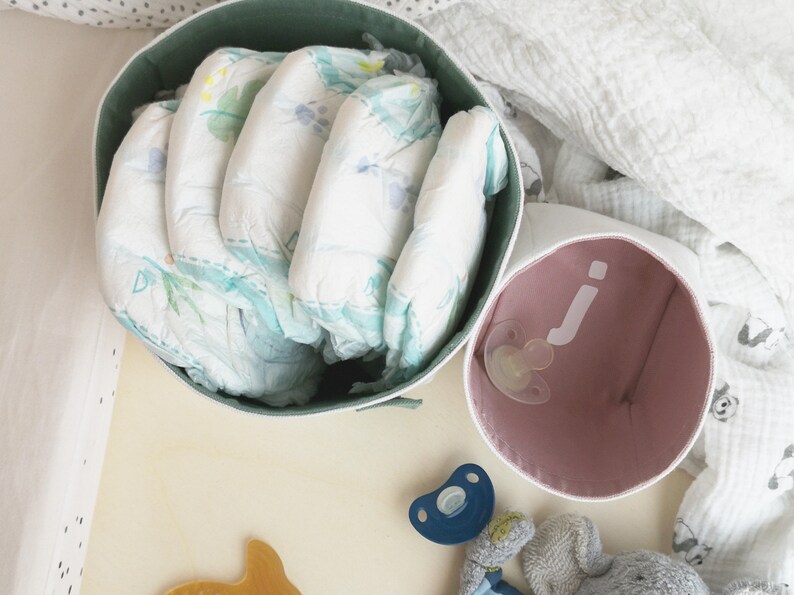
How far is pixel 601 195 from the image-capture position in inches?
28.3

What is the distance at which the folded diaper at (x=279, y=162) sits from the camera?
502 millimetres

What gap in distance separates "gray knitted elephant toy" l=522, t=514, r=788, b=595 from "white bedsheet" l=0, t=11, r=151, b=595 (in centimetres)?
44

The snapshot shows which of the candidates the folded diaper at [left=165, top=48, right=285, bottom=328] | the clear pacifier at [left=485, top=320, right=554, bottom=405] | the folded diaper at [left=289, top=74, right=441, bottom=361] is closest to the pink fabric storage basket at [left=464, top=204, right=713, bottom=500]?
the clear pacifier at [left=485, top=320, right=554, bottom=405]

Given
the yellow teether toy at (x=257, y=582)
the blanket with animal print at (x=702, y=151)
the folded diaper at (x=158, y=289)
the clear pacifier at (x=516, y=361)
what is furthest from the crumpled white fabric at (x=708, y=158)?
the yellow teether toy at (x=257, y=582)

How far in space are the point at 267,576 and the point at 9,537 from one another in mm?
231

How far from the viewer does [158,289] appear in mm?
562

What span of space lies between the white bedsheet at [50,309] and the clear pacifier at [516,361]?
1.26 feet

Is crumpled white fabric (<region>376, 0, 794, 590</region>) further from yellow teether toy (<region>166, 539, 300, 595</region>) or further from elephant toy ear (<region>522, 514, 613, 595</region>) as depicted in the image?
yellow teether toy (<region>166, 539, 300, 595</region>)

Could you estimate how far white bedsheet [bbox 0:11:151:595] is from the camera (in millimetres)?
626

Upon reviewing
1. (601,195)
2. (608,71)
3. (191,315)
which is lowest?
(191,315)

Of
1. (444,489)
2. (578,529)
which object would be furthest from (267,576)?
(578,529)

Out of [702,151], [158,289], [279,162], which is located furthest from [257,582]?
[702,151]

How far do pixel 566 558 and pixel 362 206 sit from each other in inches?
16.0

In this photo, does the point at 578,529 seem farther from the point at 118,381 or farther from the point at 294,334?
the point at 118,381
